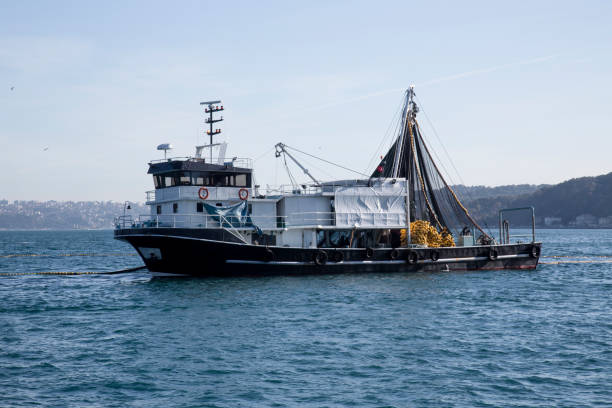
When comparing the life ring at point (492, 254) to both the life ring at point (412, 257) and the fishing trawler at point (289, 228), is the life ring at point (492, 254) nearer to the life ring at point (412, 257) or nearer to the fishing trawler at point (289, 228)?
the fishing trawler at point (289, 228)

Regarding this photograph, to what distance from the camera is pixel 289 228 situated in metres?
39.9

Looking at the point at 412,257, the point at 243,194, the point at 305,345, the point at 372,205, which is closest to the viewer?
the point at 305,345

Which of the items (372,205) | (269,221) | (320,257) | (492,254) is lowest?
(492,254)

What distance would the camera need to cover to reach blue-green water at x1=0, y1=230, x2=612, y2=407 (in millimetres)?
16641

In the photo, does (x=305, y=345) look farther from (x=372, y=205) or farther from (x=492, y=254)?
(x=492, y=254)

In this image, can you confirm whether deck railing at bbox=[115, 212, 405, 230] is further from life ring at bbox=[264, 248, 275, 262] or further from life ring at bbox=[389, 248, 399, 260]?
life ring at bbox=[389, 248, 399, 260]

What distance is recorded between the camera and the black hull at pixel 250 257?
36438mm

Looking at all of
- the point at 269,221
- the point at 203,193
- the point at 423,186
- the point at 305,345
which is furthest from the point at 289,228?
the point at 305,345

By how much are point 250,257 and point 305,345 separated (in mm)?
15950

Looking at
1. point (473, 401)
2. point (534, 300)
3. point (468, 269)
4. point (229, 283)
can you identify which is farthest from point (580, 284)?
point (473, 401)

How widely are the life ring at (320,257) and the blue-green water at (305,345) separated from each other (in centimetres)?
177

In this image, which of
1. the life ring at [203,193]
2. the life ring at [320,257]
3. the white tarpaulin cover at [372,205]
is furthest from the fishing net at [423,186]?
the life ring at [203,193]

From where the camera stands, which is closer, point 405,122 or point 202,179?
point 202,179

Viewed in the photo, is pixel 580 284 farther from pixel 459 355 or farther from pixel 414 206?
pixel 459 355
